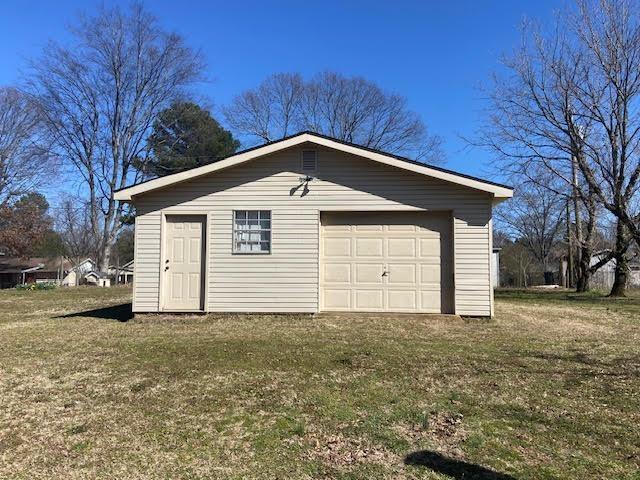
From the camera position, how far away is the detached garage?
406 inches

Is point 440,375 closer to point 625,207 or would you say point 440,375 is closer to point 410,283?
point 410,283

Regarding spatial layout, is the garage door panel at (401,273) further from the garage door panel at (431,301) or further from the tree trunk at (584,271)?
the tree trunk at (584,271)

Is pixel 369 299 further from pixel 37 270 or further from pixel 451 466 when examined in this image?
pixel 37 270

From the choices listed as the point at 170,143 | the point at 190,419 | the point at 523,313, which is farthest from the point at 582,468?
the point at 170,143

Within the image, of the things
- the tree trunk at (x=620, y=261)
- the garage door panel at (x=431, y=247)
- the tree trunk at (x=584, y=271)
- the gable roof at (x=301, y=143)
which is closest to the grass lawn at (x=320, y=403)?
the garage door panel at (x=431, y=247)

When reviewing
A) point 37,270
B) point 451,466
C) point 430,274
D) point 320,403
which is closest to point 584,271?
point 430,274

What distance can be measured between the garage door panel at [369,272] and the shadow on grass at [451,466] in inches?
258

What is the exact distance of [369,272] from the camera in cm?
1053

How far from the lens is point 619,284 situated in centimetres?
1978

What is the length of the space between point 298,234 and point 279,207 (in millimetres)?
667

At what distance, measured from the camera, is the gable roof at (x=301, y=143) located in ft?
32.6

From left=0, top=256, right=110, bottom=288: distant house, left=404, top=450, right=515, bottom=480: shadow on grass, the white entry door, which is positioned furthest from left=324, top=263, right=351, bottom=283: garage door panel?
left=0, top=256, right=110, bottom=288: distant house

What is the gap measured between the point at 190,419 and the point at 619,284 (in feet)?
64.4

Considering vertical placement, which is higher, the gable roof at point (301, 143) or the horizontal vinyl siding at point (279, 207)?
the gable roof at point (301, 143)
